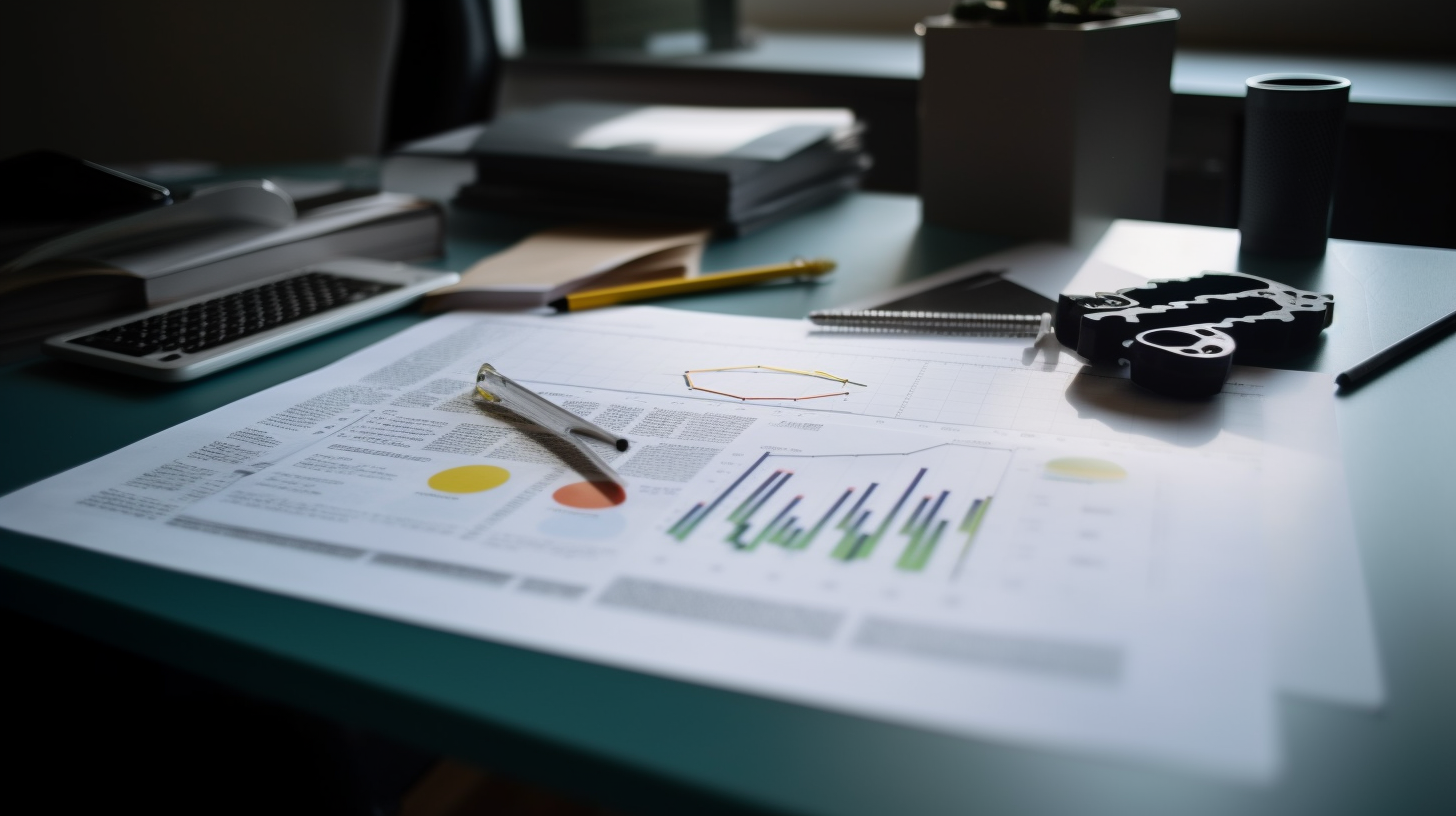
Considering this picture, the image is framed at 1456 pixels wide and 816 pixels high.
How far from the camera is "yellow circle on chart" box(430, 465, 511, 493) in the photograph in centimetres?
52


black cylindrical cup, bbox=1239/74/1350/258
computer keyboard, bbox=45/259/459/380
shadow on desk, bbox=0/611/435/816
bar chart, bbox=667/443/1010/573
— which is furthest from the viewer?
shadow on desk, bbox=0/611/435/816

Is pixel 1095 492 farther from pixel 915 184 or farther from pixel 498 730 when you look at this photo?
pixel 915 184

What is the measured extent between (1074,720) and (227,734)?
3.00 feet

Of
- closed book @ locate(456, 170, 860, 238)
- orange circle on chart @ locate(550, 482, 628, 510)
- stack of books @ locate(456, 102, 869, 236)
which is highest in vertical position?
stack of books @ locate(456, 102, 869, 236)

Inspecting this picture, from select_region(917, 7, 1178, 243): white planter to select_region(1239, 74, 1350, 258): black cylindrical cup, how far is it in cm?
12

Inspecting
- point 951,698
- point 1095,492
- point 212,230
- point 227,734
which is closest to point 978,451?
point 1095,492

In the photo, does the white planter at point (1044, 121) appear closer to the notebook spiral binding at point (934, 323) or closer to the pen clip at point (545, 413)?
the notebook spiral binding at point (934, 323)

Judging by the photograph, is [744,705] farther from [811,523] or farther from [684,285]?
[684,285]

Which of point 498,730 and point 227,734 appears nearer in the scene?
point 498,730

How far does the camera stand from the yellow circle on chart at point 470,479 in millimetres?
523

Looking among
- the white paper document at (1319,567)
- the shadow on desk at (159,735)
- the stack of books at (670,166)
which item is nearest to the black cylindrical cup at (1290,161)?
the white paper document at (1319,567)

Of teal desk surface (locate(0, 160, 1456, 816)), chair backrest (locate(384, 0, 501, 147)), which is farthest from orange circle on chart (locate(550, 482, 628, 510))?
chair backrest (locate(384, 0, 501, 147))

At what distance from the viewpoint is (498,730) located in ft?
1.20

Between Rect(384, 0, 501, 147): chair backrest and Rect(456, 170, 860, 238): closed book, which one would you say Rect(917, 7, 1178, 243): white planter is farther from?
Rect(384, 0, 501, 147): chair backrest
